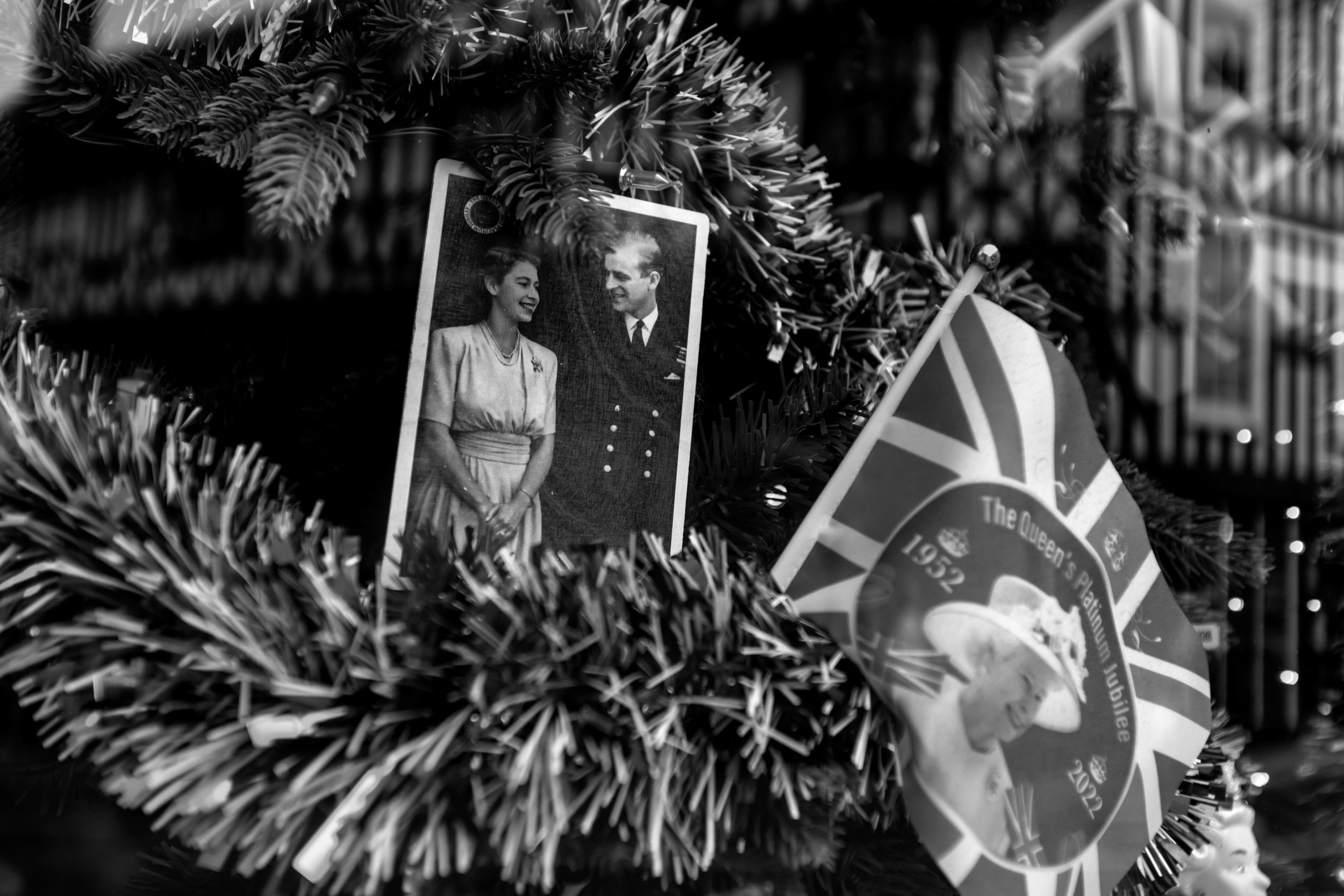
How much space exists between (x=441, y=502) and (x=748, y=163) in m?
0.19

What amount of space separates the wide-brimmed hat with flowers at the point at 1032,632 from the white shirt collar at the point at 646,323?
141mm

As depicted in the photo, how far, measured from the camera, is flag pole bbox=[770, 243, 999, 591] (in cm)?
27

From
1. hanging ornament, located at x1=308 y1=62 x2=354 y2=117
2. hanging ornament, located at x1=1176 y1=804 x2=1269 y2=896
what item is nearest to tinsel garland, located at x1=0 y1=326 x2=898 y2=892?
hanging ornament, located at x1=308 y1=62 x2=354 y2=117

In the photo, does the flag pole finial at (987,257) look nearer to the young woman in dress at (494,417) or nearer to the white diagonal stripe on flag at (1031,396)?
the white diagonal stripe on flag at (1031,396)

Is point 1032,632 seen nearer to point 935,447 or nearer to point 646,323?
point 935,447

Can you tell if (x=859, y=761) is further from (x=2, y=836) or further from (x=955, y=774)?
(x=2, y=836)

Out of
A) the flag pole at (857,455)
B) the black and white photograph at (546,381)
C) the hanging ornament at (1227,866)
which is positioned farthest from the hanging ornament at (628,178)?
the hanging ornament at (1227,866)

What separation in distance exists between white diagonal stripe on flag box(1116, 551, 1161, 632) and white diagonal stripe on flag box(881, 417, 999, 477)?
74 mm

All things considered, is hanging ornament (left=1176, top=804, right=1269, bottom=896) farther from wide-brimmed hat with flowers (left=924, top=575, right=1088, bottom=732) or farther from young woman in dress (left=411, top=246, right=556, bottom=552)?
young woman in dress (left=411, top=246, right=556, bottom=552)

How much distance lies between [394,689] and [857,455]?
0.48 feet

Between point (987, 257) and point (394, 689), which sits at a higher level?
point (987, 257)

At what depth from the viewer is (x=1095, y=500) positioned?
0.31 m

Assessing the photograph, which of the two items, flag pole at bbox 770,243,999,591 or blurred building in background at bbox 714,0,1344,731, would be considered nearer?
flag pole at bbox 770,243,999,591

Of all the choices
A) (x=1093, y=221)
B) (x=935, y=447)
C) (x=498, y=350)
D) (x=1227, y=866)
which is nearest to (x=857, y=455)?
Answer: (x=935, y=447)
